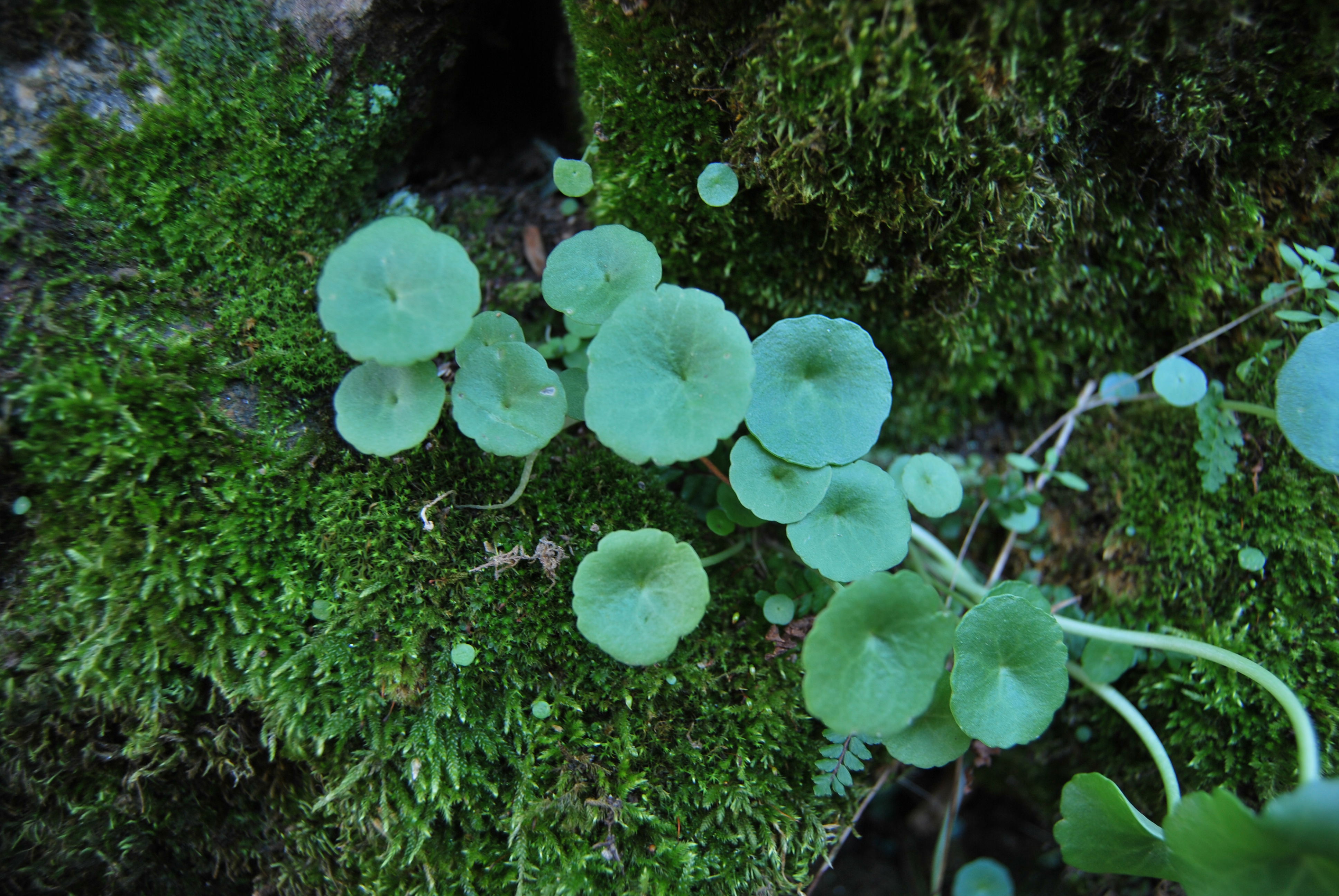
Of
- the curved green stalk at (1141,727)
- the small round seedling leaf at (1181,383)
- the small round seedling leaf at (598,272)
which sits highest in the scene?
the small round seedling leaf at (598,272)

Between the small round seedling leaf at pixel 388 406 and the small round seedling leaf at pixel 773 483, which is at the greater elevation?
the small round seedling leaf at pixel 388 406

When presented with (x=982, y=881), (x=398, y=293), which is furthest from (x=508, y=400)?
(x=982, y=881)

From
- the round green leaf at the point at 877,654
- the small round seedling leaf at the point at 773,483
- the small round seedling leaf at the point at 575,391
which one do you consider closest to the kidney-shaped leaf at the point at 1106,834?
the round green leaf at the point at 877,654

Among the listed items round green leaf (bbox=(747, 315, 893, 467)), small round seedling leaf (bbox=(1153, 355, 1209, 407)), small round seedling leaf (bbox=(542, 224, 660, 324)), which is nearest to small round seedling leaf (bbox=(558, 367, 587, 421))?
small round seedling leaf (bbox=(542, 224, 660, 324))

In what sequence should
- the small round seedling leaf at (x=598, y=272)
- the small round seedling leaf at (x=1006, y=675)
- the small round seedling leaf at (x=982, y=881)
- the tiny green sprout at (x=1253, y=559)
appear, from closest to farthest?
the small round seedling leaf at (x=1006, y=675) → the small round seedling leaf at (x=598, y=272) → the tiny green sprout at (x=1253, y=559) → the small round seedling leaf at (x=982, y=881)

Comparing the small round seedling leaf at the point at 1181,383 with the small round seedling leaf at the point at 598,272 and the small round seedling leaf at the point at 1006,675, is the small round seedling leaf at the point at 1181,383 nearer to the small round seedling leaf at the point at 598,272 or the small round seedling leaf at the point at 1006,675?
the small round seedling leaf at the point at 1006,675
